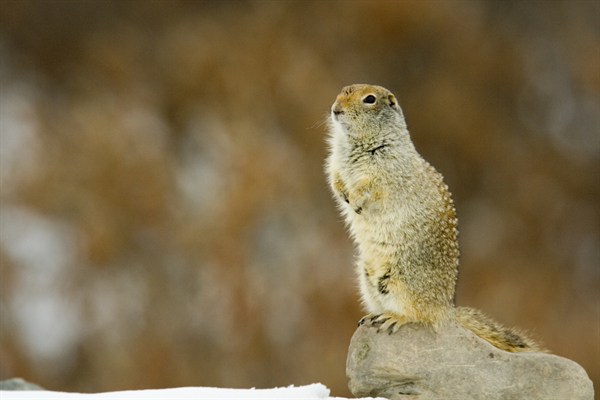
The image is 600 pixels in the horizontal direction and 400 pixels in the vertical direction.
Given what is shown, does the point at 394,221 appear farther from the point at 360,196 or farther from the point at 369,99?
the point at 369,99

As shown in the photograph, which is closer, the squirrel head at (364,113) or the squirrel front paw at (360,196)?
the squirrel front paw at (360,196)

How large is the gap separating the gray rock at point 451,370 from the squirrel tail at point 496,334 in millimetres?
204

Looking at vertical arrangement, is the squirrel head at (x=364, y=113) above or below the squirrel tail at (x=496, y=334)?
above

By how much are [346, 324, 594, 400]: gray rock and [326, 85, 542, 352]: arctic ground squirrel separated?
0.32ft

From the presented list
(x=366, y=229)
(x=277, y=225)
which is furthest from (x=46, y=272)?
(x=366, y=229)

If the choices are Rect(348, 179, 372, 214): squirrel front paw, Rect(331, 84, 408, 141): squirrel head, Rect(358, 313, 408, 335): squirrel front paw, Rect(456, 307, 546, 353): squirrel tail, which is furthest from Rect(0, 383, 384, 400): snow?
Rect(331, 84, 408, 141): squirrel head

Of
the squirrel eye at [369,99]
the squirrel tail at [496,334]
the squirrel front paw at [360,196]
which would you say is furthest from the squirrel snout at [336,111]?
the squirrel tail at [496,334]

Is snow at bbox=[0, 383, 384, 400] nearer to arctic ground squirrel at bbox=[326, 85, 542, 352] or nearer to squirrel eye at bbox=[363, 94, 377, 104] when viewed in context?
arctic ground squirrel at bbox=[326, 85, 542, 352]

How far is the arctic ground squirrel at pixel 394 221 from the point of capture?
681cm

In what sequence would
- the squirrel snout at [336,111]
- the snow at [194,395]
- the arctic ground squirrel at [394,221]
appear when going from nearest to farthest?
the snow at [194,395]
the arctic ground squirrel at [394,221]
the squirrel snout at [336,111]

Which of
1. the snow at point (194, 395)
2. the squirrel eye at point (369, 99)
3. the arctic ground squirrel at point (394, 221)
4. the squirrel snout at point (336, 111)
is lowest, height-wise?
the snow at point (194, 395)

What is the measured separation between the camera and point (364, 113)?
23.0 feet

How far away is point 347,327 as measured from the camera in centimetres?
1419

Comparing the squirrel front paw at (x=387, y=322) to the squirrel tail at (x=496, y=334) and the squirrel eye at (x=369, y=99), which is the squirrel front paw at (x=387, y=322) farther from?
the squirrel eye at (x=369, y=99)
